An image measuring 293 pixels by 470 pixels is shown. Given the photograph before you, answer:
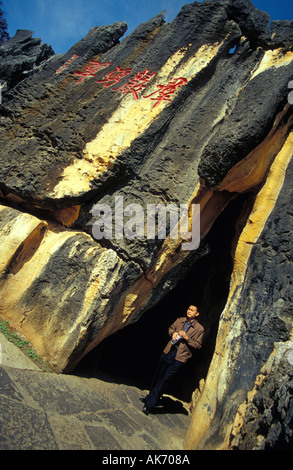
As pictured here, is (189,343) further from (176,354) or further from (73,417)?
(73,417)

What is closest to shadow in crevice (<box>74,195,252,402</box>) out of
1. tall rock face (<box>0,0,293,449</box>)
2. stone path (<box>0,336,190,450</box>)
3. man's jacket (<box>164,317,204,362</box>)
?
tall rock face (<box>0,0,293,449</box>)

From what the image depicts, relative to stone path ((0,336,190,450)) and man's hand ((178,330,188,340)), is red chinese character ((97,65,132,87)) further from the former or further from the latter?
stone path ((0,336,190,450))

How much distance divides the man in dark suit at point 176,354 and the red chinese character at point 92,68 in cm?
558

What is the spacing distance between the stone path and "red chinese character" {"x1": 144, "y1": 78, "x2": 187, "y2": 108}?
4.94 m

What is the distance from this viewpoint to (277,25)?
5742mm

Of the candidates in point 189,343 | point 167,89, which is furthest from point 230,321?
point 167,89

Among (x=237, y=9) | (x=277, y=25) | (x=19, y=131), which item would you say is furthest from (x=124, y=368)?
(x=237, y=9)

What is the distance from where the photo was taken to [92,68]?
21.7ft

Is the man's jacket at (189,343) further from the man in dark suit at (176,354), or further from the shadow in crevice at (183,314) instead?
the shadow in crevice at (183,314)

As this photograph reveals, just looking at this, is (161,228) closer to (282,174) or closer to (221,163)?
(221,163)

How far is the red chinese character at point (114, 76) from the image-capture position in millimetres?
6184

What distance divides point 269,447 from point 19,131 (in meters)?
6.28

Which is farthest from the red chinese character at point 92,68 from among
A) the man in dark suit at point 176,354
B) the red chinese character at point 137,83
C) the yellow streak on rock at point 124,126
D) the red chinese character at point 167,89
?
the man in dark suit at point 176,354

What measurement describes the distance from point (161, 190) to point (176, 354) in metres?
2.63
